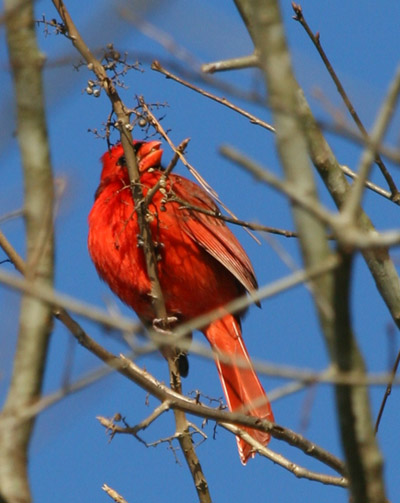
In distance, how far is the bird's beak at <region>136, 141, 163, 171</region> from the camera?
5.25 metres

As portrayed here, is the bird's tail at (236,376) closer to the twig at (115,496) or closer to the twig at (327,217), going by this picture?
the twig at (115,496)

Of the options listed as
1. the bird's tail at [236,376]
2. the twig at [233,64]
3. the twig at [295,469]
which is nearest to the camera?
the twig at [233,64]

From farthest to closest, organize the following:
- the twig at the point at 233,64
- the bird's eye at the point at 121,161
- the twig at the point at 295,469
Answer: the bird's eye at the point at 121,161 < the twig at the point at 295,469 < the twig at the point at 233,64

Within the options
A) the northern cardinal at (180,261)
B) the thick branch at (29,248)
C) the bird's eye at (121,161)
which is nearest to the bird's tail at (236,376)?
the northern cardinal at (180,261)

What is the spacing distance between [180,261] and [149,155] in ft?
2.18

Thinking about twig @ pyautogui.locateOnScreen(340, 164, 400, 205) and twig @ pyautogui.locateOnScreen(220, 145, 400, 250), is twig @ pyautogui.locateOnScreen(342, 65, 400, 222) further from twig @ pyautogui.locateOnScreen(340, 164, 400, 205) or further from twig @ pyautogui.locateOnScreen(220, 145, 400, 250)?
twig @ pyautogui.locateOnScreen(340, 164, 400, 205)

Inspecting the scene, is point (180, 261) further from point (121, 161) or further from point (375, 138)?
point (375, 138)

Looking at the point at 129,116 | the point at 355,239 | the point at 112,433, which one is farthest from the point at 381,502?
the point at 129,116

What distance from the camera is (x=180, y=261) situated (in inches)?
199

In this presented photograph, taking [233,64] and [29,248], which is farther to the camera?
[233,64]

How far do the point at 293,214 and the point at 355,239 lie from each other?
35cm

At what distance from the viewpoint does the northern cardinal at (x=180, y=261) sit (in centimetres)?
490

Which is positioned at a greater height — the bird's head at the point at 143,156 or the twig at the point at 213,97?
the bird's head at the point at 143,156

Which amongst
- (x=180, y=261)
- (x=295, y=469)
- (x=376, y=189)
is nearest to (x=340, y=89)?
(x=376, y=189)
